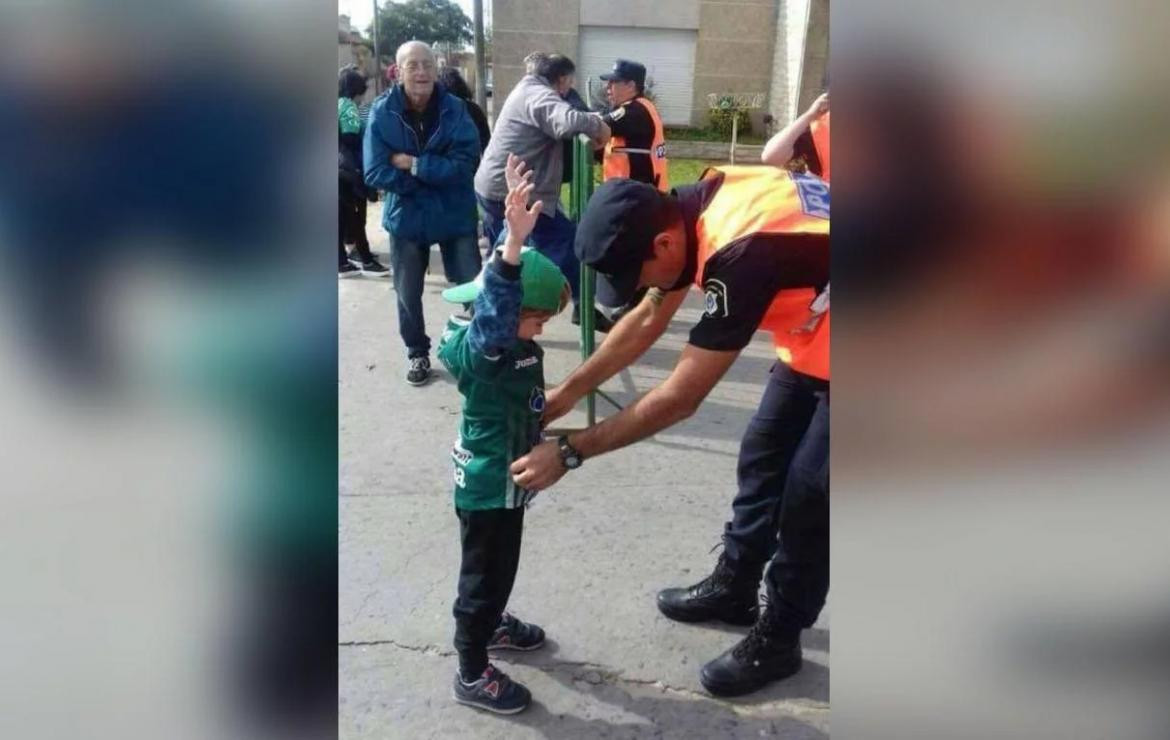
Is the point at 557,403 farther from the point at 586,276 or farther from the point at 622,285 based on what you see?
the point at 586,276

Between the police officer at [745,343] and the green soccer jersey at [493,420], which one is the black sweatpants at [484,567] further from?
the police officer at [745,343]

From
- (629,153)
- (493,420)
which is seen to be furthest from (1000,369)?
(629,153)

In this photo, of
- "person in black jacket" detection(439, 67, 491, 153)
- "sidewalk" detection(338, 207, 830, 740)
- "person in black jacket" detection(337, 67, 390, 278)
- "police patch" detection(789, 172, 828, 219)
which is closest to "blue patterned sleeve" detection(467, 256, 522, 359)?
"police patch" detection(789, 172, 828, 219)

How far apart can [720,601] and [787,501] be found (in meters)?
0.68

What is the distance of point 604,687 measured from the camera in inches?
111

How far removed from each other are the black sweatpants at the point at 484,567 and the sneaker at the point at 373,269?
5.92 m

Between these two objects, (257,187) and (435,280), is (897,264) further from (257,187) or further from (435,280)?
(435,280)

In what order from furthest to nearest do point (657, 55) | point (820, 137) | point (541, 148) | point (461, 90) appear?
point (657, 55)
point (461, 90)
point (541, 148)
point (820, 137)

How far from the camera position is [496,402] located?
8.02ft

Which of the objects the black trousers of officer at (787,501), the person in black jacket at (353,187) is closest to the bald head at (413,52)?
the person in black jacket at (353,187)

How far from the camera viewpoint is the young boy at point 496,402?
2283 mm

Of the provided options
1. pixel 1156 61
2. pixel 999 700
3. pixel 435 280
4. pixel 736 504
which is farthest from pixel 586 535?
pixel 435 280

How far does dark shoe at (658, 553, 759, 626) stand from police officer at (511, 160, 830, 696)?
0.47ft

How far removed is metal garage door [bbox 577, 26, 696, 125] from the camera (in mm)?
22688
